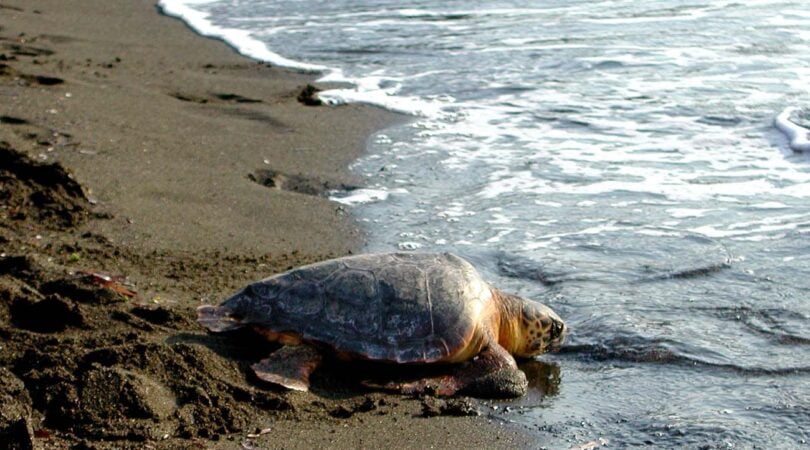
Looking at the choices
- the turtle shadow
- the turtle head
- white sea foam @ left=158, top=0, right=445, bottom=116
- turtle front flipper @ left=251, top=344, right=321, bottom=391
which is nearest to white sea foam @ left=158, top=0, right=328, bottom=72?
white sea foam @ left=158, top=0, right=445, bottom=116

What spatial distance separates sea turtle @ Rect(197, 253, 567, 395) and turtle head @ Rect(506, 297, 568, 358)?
131mm

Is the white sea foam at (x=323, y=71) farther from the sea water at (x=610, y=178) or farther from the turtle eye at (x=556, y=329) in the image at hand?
the turtle eye at (x=556, y=329)

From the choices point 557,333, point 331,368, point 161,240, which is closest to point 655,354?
point 557,333

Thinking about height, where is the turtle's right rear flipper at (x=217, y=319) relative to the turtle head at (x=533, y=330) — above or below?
above

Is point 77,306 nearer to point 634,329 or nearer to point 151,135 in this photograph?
point 634,329

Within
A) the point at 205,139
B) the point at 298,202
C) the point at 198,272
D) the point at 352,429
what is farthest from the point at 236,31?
the point at 352,429

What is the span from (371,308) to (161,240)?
1.59 metres

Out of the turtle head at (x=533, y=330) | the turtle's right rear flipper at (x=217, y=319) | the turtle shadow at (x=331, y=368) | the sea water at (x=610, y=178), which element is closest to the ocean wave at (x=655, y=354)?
the sea water at (x=610, y=178)

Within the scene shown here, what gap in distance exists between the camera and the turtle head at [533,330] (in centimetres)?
451

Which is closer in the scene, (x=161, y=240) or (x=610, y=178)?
(x=161, y=240)

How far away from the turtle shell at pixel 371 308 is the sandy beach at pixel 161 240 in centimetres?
15

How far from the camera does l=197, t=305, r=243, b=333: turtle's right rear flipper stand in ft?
13.7

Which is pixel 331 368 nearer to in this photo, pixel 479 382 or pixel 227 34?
pixel 479 382

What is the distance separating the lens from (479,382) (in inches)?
164
